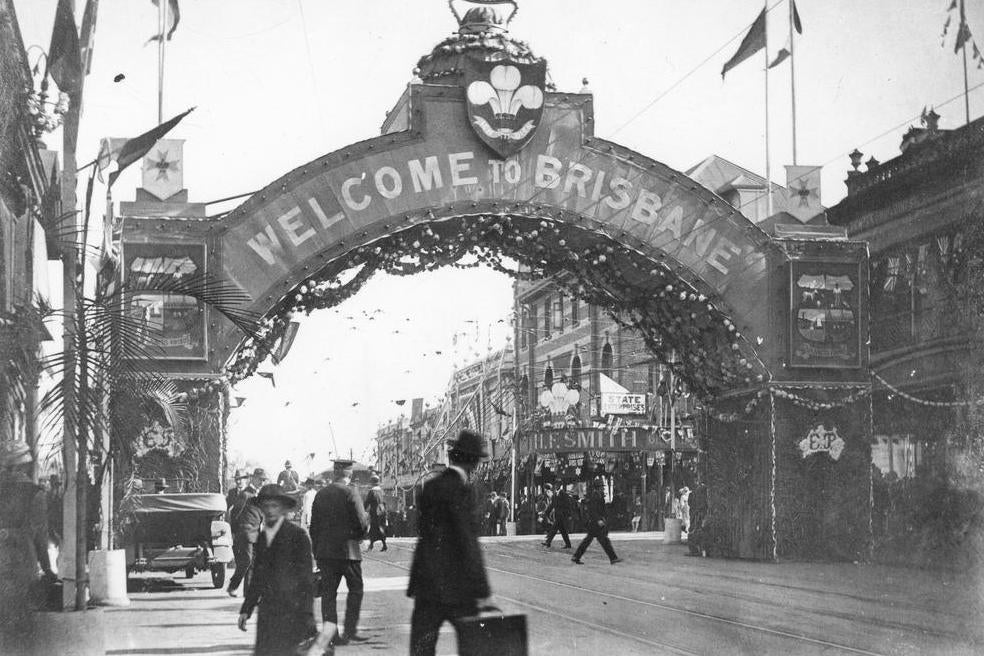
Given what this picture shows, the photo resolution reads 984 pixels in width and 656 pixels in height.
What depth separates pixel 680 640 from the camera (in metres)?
12.4

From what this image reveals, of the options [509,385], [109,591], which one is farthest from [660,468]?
[109,591]

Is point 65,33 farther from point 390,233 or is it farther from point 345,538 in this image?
point 390,233

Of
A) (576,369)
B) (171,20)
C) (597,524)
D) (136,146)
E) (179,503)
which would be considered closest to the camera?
(136,146)

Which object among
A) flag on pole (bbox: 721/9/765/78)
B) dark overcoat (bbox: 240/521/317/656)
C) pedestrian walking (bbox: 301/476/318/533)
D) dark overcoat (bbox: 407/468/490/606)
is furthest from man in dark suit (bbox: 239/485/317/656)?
flag on pole (bbox: 721/9/765/78)

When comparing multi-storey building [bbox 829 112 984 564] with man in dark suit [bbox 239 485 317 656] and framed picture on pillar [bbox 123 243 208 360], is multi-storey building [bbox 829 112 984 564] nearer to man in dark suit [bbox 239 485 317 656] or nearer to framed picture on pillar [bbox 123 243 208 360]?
framed picture on pillar [bbox 123 243 208 360]

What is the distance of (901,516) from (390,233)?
1157 centimetres

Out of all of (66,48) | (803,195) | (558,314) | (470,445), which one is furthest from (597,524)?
(558,314)

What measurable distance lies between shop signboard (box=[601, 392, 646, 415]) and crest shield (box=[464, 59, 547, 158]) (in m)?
24.4

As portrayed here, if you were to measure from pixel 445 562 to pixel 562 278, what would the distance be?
50.2 ft

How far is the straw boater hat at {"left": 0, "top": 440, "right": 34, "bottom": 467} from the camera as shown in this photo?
10844mm

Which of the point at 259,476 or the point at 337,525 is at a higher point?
the point at 259,476

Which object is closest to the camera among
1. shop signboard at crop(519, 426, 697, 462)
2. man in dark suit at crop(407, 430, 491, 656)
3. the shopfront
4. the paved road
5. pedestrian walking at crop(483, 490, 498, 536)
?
man in dark suit at crop(407, 430, 491, 656)

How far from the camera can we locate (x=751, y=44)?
72.2 ft

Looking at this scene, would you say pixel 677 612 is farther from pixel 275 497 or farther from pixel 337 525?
pixel 275 497
